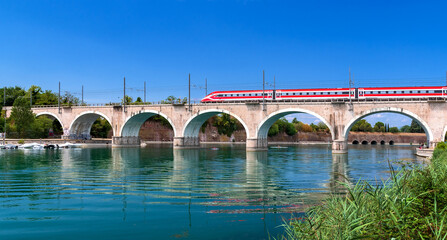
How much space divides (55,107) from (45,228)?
7337 cm

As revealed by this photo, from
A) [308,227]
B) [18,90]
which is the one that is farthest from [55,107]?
[308,227]

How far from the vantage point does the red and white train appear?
49.8 meters

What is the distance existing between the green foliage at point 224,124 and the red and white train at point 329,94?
45.5m

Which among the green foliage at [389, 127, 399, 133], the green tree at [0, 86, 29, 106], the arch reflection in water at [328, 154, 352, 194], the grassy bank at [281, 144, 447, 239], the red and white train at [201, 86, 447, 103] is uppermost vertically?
the green tree at [0, 86, 29, 106]

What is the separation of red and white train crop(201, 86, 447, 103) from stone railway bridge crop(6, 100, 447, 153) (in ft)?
10.2

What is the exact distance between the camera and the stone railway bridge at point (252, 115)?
4559 centimetres

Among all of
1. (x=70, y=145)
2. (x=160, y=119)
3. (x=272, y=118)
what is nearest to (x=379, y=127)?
(x=160, y=119)

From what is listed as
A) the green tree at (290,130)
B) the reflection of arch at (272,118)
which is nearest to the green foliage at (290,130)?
the green tree at (290,130)

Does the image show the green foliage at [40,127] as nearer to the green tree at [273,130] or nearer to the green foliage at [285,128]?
the green tree at [273,130]

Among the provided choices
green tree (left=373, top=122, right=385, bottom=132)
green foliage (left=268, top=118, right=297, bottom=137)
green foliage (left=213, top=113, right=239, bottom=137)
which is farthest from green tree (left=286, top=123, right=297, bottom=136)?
green tree (left=373, top=122, right=385, bottom=132)

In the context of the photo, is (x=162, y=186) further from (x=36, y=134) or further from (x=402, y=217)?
(x=36, y=134)

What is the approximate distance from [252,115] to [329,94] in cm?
1268

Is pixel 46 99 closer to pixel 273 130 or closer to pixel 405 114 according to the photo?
pixel 273 130

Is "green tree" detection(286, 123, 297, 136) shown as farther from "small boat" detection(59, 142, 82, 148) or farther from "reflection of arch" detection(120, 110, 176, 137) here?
"small boat" detection(59, 142, 82, 148)
